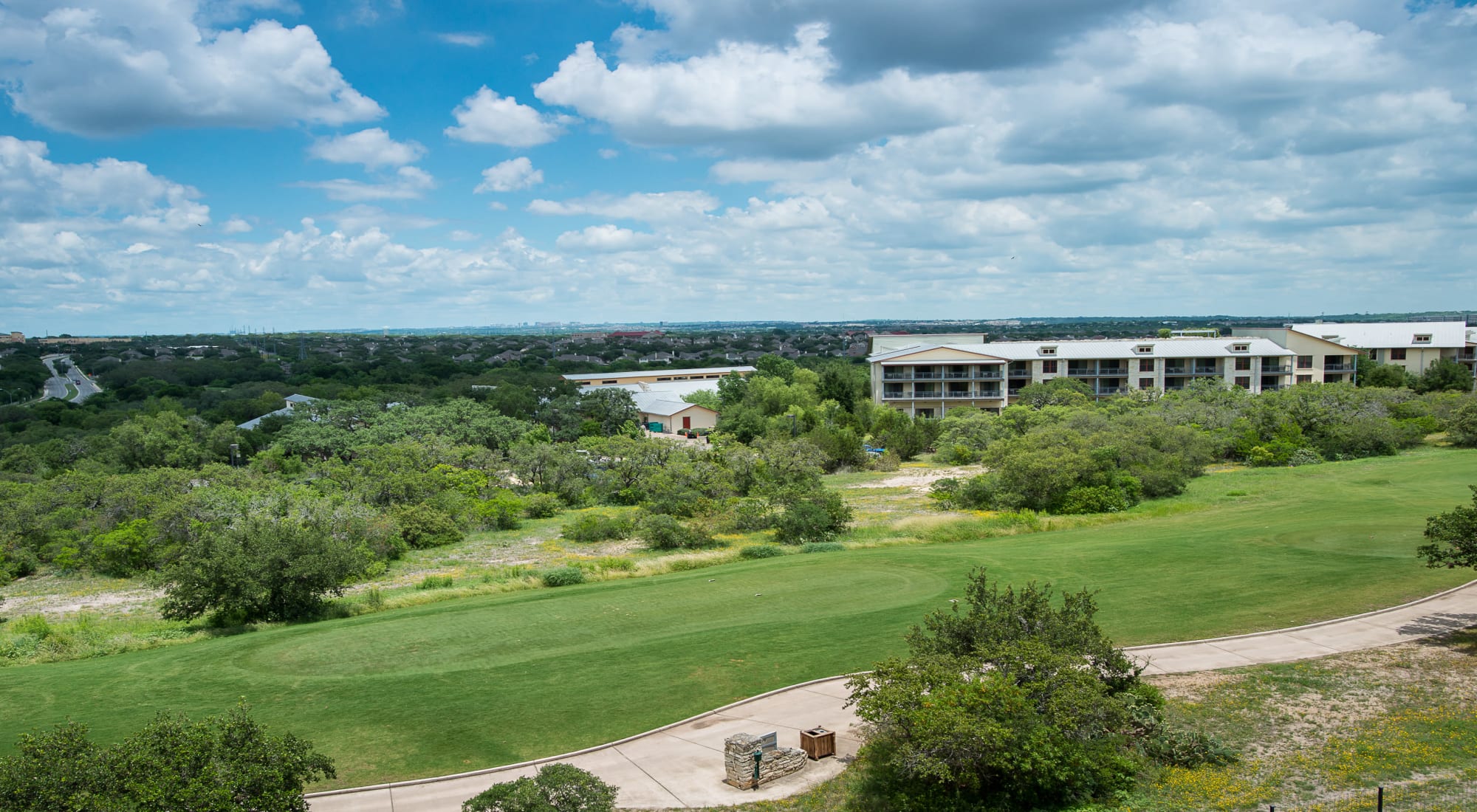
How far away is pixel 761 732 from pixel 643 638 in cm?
750

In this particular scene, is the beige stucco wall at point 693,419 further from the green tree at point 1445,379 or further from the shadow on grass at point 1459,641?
the shadow on grass at point 1459,641

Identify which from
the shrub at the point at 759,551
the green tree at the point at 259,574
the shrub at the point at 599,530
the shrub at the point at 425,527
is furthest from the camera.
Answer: the shrub at the point at 599,530

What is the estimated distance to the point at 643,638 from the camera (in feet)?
78.5

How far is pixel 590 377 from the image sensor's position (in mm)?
119438

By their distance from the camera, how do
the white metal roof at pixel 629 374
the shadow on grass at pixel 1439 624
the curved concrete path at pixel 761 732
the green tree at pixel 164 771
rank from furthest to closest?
the white metal roof at pixel 629 374, the shadow on grass at pixel 1439 624, the curved concrete path at pixel 761 732, the green tree at pixel 164 771

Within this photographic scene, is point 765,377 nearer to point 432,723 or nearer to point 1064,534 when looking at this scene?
point 1064,534

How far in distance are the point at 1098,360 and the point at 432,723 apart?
85605mm

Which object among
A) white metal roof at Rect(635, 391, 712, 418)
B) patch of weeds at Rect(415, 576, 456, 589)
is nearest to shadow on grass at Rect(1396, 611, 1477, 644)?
patch of weeds at Rect(415, 576, 456, 589)

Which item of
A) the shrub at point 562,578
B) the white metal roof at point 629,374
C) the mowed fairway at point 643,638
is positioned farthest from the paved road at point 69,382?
the mowed fairway at point 643,638

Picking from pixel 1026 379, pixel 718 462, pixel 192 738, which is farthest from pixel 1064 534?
pixel 1026 379

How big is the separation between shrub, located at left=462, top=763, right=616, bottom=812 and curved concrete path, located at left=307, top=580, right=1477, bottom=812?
199cm

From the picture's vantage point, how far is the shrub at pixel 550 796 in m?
12.2

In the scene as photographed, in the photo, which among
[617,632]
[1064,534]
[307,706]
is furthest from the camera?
[1064,534]

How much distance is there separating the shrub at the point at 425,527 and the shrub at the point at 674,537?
11.4 meters
